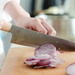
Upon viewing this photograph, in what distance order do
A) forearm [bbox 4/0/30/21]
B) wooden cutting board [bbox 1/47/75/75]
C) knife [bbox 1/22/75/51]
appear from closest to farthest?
wooden cutting board [bbox 1/47/75/75] < knife [bbox 1/22/75/51] < forearm [bbox 4/0/30/21]

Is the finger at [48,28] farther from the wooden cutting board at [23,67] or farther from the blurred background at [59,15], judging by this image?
the blurred background at [59,15]

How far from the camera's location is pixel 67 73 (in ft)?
2.48

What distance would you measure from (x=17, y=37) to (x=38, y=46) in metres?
0.14

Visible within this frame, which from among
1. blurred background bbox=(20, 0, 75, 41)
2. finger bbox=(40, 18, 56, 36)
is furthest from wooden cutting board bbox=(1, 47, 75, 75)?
blurred background bbox=(20, 0, 75, 41)

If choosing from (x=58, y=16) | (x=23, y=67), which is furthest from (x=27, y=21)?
(x=58, y=16)

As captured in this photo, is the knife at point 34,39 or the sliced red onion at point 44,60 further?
the knife at point 34,39

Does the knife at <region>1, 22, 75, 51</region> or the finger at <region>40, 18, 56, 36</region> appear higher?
the finger at <region>40, 18, 56, 36</region>

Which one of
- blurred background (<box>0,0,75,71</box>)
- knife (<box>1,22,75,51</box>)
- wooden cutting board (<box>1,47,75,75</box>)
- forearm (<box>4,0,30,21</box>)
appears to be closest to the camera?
wooden cutting board (<box>1,47,75,75</box>)

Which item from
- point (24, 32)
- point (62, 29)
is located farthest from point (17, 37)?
point (62, 29)

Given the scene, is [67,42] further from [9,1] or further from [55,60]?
[9,1]

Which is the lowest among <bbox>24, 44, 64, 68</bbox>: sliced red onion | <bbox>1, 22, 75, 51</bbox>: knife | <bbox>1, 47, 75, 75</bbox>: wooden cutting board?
<bbox>1, 47, 75, 75</bbox>: wooden cutting board

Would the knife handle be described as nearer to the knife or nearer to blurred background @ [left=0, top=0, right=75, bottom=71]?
the knife

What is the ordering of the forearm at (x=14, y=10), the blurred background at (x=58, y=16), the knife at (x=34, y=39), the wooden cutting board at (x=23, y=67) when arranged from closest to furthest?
the wooden cutting board at (x=23, y=67) → the knife at (x=34, y=39) → the forearm at (x=14, y=10) → the blurred background at (x=58, y=16)

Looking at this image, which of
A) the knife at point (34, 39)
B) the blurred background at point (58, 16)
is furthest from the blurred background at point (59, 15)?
the knife at point (34, 39)
